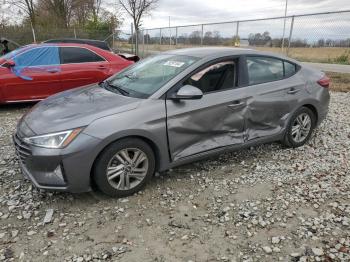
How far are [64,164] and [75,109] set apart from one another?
0.68 metres

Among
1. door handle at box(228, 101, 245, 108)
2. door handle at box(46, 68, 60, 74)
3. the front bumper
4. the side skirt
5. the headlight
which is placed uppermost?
door handle at box(46, 68, 60, 74)

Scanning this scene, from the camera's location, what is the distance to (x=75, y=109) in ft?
11.4

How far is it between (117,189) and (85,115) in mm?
831

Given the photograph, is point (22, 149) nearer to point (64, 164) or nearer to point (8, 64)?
point (64, 164)

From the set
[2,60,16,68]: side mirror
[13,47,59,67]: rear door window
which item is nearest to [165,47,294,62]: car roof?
[13,47,59,67]: rear door window

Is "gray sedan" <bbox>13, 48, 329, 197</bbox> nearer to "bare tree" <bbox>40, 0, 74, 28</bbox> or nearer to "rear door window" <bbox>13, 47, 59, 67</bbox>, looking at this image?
"rear door window" <bbox>13, 47, 59, 67</bbox>

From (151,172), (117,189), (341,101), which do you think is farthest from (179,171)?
(341,101)

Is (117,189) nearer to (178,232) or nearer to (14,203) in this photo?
(178,232)

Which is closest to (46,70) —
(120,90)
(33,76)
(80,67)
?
(33,76)

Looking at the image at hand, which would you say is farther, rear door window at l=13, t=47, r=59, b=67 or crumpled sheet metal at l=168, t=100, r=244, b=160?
rear door window at l=13, t=47, r=59, b=67

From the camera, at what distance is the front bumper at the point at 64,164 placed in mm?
3045

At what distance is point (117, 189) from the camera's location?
3404 mm

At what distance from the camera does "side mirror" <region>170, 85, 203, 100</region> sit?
3.52 m

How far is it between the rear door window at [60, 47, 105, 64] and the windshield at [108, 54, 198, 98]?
3.35m
